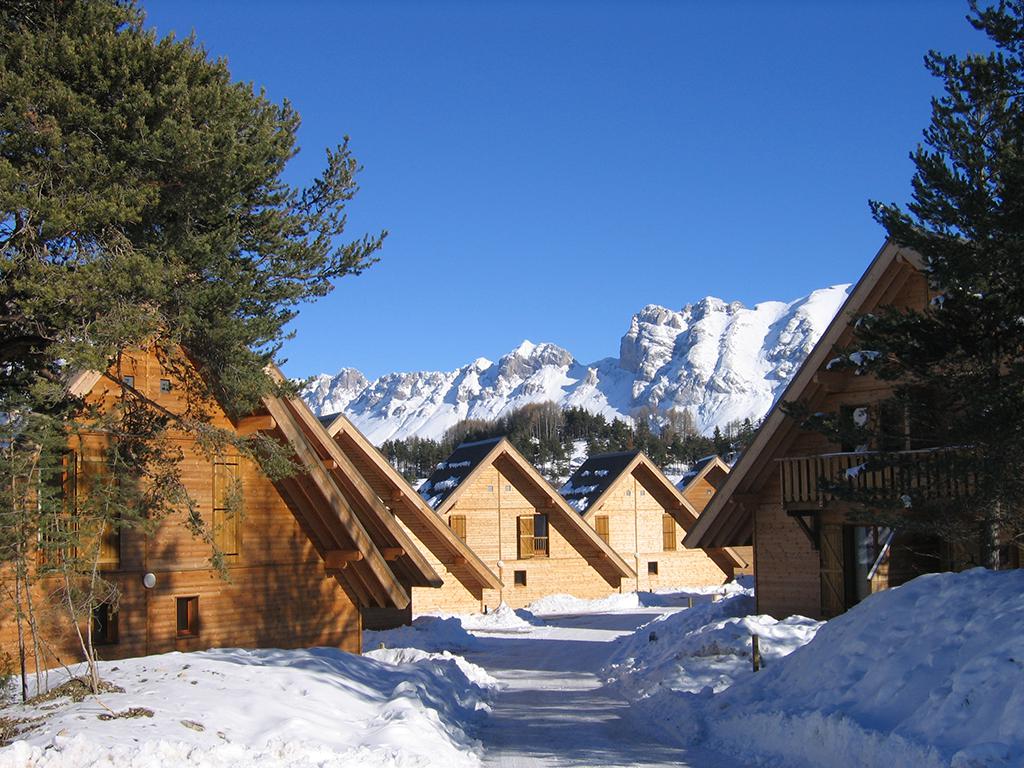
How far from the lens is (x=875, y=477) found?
2002cm

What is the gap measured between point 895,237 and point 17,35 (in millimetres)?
12058

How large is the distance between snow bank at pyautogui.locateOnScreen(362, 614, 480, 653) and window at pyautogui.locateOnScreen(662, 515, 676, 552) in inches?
761

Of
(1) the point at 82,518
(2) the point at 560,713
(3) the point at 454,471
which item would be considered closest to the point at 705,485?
(3) the point at 454,471

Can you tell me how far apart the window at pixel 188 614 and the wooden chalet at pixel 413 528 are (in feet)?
20.2

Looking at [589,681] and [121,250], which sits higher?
[121,250]

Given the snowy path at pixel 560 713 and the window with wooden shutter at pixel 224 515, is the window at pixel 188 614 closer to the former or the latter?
the window with wooden shutter at pixel 224 515

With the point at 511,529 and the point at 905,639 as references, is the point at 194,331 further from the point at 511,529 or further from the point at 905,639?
the point at 511,529

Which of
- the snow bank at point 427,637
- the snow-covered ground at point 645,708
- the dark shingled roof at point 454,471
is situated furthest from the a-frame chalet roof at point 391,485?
the snow-covered ground at point 645,708

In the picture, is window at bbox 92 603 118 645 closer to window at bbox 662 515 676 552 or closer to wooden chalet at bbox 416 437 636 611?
wooden chalet at bbox 416 437 636 611

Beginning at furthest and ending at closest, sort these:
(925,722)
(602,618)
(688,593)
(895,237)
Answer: (688,593) → (602,618) → (895,237) → (925,722)

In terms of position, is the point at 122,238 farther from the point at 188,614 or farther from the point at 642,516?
the point at 642,516

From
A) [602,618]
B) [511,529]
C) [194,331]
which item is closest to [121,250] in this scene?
[194,331]

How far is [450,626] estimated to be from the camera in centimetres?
3000

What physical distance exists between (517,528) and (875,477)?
23151mm
